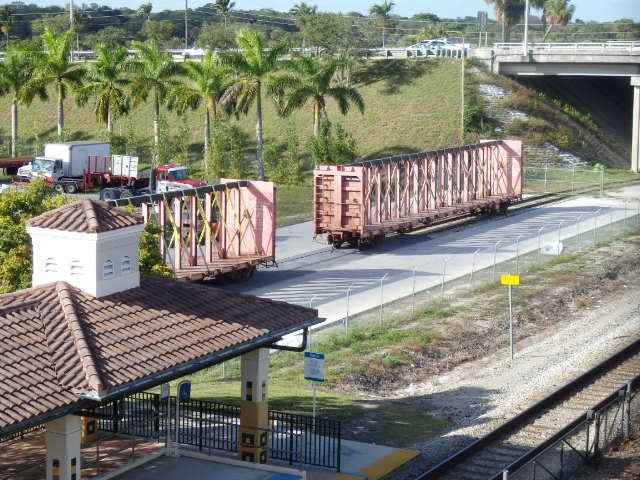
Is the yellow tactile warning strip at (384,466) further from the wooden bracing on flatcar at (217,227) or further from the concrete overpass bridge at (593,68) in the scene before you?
the concrete overpass bridge at (593,68)

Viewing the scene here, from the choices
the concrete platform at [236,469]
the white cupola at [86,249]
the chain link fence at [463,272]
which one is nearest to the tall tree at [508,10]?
the chain link fence at [463,272]

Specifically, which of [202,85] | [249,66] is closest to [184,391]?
[249,66]

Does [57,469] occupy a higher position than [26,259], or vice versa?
[26,259]

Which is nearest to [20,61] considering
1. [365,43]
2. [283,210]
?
[283,210]

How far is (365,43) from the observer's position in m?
93.8

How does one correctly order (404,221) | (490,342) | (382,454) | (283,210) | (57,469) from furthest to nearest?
(283,210), (404,221), (490,342), (382,454), (57,469)

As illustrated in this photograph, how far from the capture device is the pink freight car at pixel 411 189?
156 ft

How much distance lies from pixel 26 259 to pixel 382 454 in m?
8.79

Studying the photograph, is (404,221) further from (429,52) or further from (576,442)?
(429,52)

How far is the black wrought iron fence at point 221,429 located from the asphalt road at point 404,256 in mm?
10171

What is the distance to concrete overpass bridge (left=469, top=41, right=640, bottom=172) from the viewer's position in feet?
245

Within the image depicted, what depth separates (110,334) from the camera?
17531 mm

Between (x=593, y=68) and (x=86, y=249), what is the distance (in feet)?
206

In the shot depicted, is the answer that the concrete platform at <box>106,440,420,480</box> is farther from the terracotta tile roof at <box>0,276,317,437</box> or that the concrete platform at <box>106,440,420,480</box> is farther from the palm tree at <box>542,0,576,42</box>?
the palm tree at <box>542,0,576,42</box>
